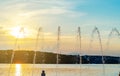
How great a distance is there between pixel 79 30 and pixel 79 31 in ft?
3.73

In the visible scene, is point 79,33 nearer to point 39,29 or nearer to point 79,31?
point 79,31

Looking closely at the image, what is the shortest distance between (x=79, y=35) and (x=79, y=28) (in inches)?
188

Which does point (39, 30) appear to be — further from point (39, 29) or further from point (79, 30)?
point (79, 30)

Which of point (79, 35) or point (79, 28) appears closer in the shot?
point (79, 28)

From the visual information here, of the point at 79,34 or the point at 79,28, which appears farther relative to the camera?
the point at 79,34

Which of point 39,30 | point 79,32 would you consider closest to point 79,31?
point 79,32

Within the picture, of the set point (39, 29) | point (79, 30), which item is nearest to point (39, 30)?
point (39, 29)

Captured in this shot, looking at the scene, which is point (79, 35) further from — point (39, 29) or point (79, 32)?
point (39, 29)

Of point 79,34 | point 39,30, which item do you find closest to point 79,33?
point 79,34

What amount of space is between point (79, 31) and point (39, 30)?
23.4 ft

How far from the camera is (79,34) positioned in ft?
246

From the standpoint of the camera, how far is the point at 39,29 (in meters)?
72.6

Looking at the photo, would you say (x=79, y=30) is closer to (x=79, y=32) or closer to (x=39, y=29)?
(x=79, y=32)

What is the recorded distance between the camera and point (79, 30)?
7306cm
